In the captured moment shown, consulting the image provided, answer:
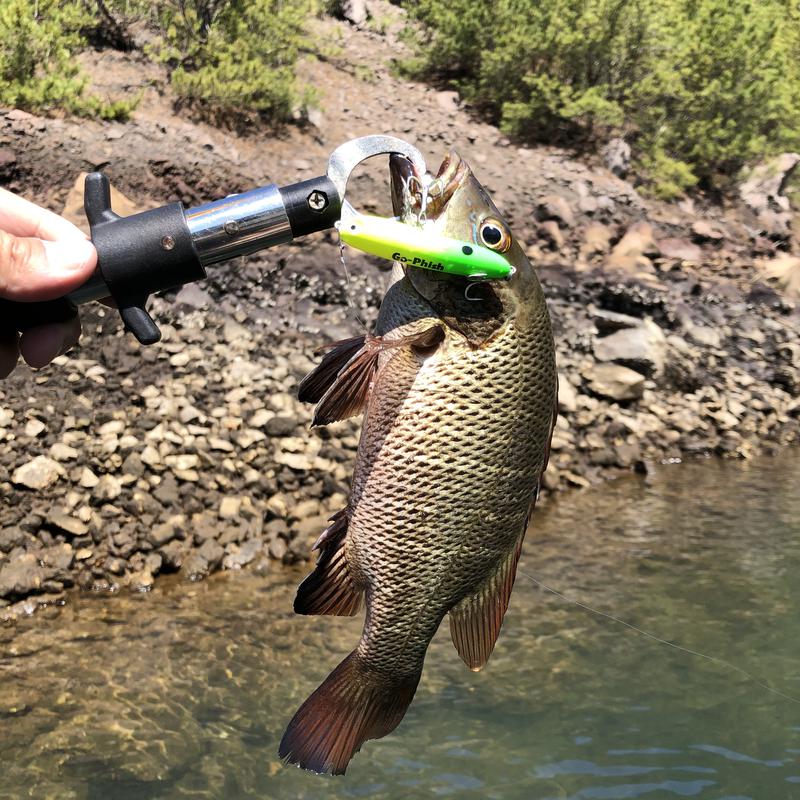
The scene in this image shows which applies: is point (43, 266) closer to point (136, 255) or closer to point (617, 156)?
point (136, 255)

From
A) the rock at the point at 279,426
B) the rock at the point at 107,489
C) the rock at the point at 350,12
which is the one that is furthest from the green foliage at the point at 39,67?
the rock at the point at 350,12

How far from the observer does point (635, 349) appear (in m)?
12.8

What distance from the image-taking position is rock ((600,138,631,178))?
18516 mm

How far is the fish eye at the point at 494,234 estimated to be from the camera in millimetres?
2061

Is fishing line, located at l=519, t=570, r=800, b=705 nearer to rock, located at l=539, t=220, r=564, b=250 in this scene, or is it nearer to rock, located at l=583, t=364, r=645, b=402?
rock, located at l=583, t=364, r=645, b=402

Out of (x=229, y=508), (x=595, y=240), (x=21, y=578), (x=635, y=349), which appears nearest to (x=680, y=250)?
(x=595, y=240)

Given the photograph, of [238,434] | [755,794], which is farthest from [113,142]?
[755,794]

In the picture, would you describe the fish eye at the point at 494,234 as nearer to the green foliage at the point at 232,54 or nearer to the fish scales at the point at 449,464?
the fish scales at the point at 449,464

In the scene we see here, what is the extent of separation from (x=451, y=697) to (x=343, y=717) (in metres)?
4.34

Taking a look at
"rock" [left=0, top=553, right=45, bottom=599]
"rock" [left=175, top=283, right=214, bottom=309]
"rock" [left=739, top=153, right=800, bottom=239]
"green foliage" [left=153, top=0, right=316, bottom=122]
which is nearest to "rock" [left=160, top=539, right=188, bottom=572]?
"rock" [left=0, top=553, right=45, bottom=599]

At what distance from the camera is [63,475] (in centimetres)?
771

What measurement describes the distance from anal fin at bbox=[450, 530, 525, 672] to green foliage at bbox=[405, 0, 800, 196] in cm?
1701

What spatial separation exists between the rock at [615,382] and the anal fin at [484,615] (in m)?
10.2

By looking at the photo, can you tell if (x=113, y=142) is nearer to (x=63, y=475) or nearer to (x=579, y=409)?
(x=63, y=475)
